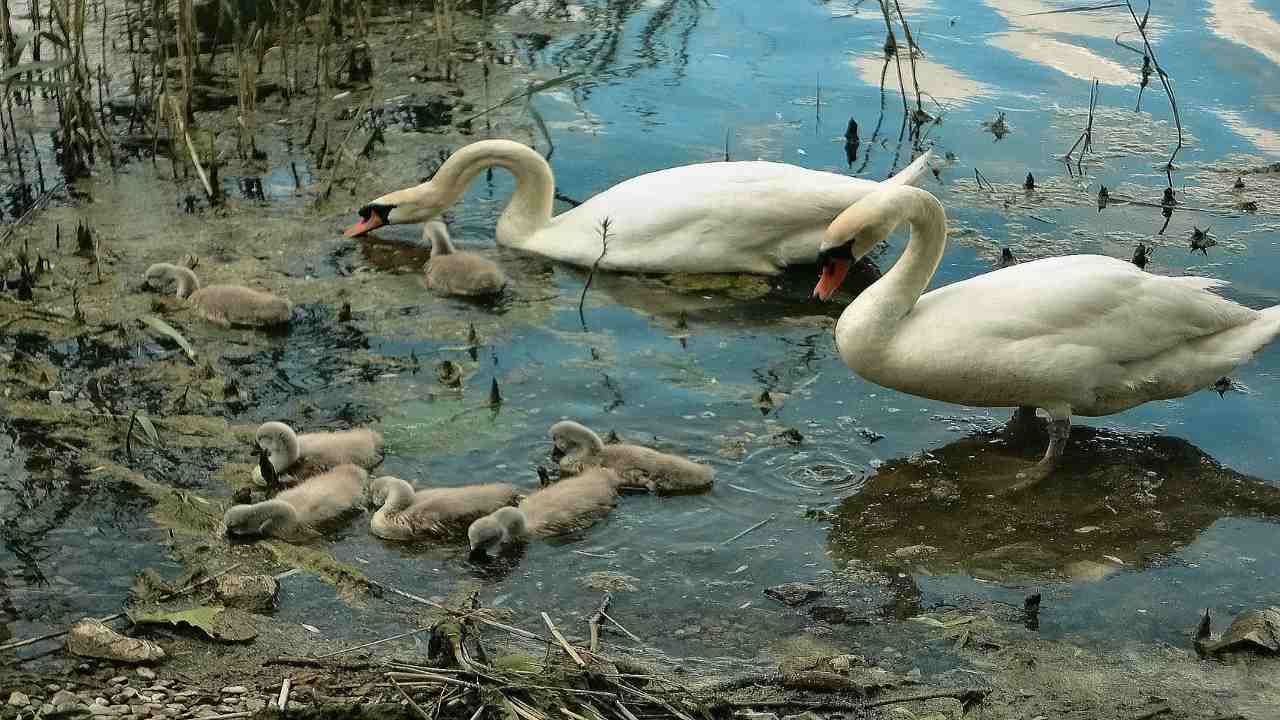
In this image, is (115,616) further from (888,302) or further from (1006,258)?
(1006,258)

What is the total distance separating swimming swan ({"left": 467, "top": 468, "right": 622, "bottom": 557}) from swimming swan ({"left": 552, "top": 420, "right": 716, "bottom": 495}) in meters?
0.07

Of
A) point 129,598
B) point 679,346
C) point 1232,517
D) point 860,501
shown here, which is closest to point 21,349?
point 129,598

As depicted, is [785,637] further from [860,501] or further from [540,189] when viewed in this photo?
[540,189]

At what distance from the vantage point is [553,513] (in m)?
5.55

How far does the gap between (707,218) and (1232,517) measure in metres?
3.07

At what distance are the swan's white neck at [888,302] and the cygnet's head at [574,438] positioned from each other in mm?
1135

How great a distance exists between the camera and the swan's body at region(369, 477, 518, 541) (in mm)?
5406

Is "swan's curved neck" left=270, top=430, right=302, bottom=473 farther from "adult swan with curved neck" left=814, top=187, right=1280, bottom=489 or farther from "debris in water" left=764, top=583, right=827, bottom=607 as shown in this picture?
"adult swan with curved neck" left=814, top=187, right=1280, bottom=489

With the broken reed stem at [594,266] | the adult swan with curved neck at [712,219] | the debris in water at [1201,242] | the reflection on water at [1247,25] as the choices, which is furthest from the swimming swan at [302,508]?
the reflection on water at [1247,25]

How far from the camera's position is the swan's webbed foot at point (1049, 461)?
6.16 metres

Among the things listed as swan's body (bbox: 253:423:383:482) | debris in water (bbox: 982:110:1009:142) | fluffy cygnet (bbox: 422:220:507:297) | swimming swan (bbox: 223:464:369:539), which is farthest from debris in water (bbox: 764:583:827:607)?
debris in water (bbox: 982:110:1009:142)

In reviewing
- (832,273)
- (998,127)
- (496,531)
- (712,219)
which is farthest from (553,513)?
(998,127)

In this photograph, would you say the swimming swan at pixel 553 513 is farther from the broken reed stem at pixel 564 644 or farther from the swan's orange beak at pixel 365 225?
the swan's orange beak at pixel 365 225

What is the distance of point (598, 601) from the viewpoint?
5.18 meters
